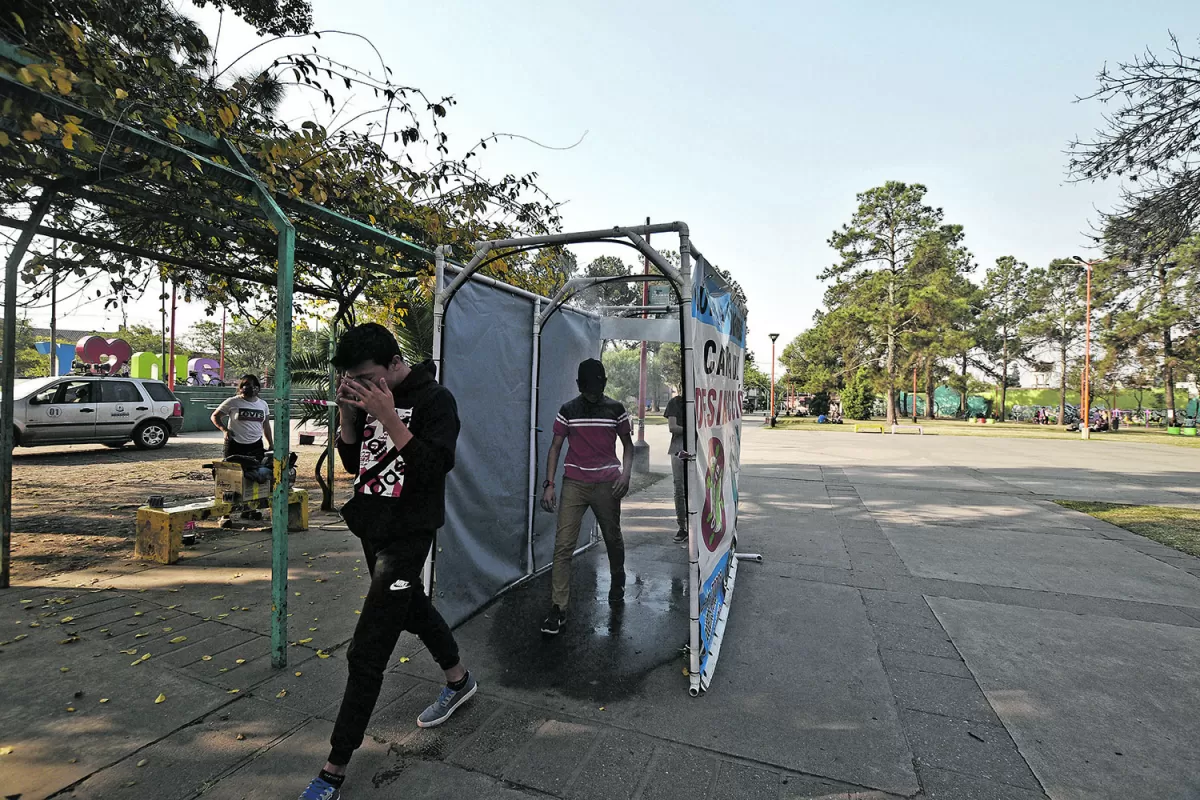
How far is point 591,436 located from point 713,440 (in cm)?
91

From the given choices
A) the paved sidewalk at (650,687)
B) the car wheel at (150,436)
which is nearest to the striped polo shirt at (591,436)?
the paved sidewalk at (650,687)

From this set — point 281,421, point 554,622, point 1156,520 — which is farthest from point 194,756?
point 1156,520

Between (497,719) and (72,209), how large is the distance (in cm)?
582

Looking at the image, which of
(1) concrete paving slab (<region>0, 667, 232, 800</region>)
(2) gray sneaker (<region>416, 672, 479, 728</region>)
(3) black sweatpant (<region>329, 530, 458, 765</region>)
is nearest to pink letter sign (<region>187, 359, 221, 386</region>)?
(1) concrete paving slab (<region>0, 667, 232, 800</region>)

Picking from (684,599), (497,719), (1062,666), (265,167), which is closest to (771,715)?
(497,719)

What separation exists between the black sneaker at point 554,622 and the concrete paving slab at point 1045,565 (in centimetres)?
372

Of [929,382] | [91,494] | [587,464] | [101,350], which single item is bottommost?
[91,494]

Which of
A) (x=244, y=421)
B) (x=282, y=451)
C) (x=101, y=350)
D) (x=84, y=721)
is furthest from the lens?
(x=101, y=350)

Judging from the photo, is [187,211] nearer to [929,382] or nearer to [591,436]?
[591,436]

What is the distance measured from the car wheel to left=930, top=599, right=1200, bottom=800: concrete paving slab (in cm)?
1742

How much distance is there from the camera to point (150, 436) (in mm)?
14492

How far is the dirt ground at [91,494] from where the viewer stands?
566 centimetres

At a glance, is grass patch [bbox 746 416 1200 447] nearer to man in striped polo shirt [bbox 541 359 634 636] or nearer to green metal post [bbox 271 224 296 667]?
man in striped polo shirt [bbox 541 359 634 636]

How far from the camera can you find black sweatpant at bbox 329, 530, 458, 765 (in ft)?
7.45
